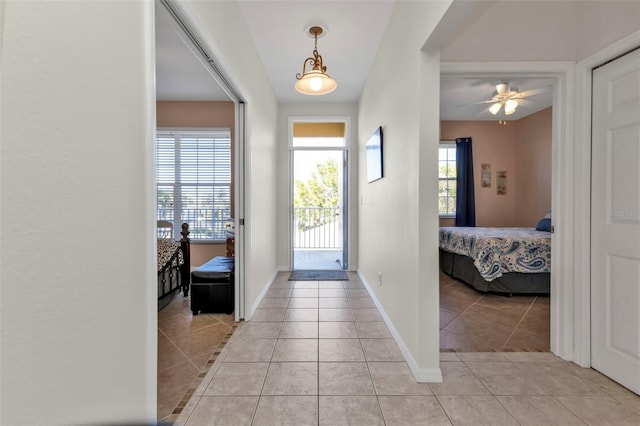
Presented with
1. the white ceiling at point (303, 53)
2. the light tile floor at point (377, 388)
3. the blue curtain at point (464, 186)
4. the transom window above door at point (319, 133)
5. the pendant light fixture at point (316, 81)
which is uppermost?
the white ceiling at point (303, 53)

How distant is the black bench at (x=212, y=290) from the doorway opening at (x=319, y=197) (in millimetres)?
2058

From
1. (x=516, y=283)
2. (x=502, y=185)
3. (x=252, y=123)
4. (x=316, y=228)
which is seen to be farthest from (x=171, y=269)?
(x=502, y=185)

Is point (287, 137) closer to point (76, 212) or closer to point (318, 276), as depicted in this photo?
point (318, 276)

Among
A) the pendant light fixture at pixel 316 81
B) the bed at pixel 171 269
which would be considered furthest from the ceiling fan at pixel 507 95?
the bed at pixel 171 269

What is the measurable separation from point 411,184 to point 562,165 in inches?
44.9

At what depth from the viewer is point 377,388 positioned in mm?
1793

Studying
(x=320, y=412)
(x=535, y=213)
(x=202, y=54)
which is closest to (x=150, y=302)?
(x=320, y=412)

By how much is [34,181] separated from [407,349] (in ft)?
7.23

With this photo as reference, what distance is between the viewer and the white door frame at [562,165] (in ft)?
6.87

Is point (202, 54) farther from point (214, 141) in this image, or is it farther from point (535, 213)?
point (535, 213)

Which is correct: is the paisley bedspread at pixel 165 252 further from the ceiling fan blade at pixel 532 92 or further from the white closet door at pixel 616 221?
the ceiling fan blade at pixel 532 92

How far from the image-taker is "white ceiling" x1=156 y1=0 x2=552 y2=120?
2.59 meters

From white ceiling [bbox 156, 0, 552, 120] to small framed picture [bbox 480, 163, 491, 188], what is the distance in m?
Answer: 1.39

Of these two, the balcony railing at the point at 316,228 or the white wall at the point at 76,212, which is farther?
the balcony railing at the point at 316,228
